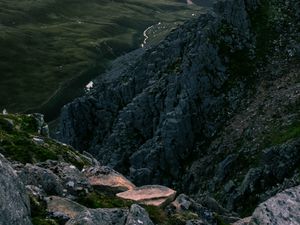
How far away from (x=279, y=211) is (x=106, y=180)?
1171 cm

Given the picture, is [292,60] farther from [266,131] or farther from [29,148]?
[29,148]

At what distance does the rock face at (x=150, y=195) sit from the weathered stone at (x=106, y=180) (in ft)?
3.00

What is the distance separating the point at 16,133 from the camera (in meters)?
38.1

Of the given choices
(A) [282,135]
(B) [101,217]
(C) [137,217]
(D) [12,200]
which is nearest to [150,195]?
(C) [137,217]

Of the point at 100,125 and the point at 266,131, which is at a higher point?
the point at 266,131

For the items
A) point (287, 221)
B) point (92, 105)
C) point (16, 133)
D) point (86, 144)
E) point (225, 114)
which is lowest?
point (86, 144)

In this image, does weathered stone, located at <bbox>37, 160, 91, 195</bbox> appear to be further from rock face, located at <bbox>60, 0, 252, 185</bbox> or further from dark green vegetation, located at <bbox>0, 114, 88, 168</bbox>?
rock face, located at <bbox>60, 0, 252, 185</bbox>

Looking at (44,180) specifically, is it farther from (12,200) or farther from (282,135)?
(282,135)

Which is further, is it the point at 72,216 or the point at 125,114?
the point at 125,114

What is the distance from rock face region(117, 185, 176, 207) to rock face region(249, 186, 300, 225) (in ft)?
20.9

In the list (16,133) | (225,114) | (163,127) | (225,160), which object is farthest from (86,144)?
(16,133)

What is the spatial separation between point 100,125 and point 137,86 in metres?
11.2

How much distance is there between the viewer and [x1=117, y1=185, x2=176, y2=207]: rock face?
87.9 ft

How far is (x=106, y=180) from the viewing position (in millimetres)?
29656
